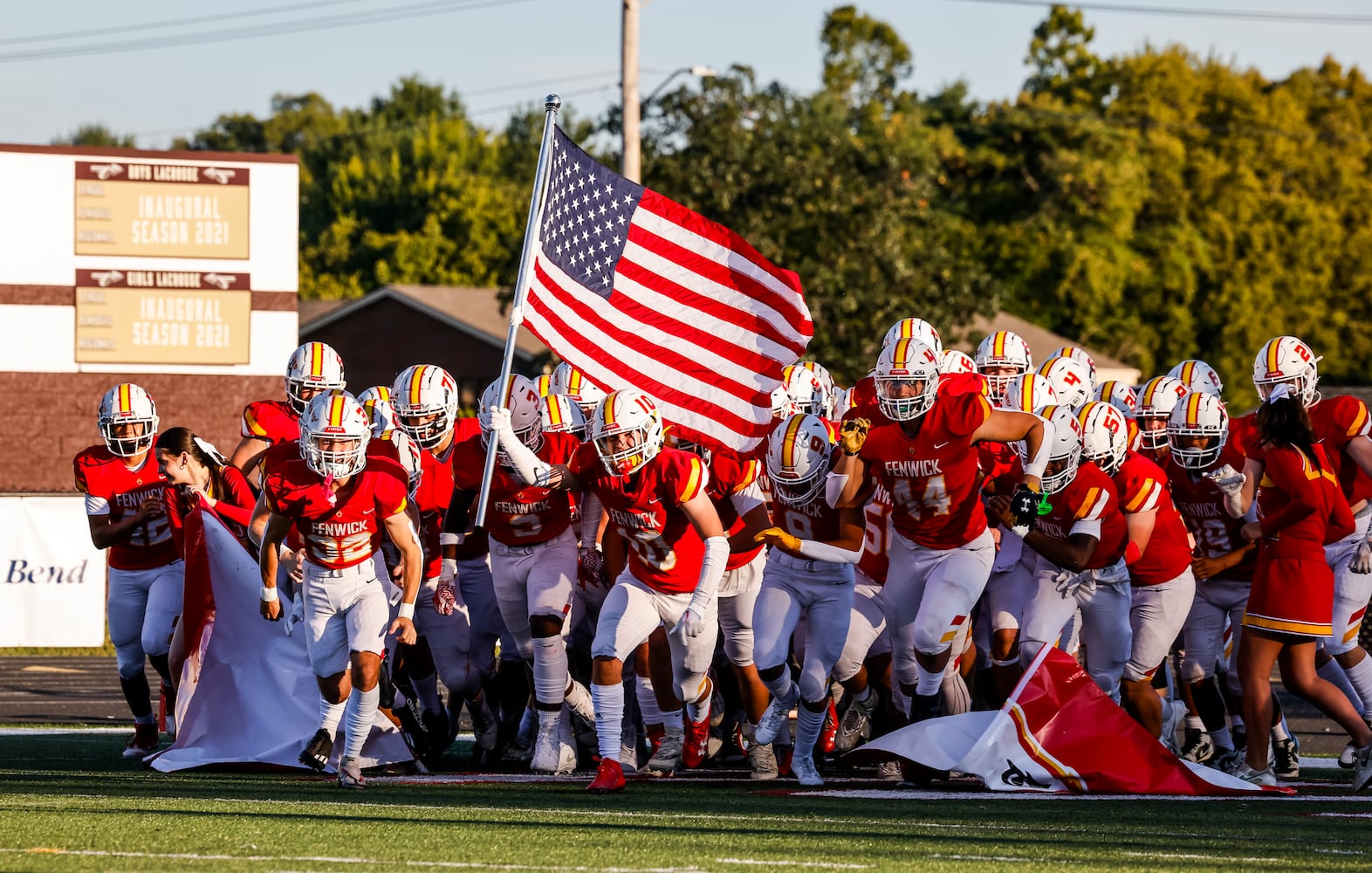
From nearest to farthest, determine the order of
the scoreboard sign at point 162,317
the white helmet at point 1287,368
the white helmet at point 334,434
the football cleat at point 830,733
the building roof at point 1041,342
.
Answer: the white helmet at point 334,434, the white helmet at point 1287,368, the football cleat at point 830,733, the scoreboard sign at point 162,317, the building roof at point 1041,342

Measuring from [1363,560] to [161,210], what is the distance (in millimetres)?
14435

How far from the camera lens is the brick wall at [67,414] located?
20234 millimetres

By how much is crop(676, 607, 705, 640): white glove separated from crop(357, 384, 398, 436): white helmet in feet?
7.26

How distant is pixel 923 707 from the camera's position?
9.27 metres

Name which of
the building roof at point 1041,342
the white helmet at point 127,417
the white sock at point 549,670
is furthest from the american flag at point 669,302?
the building roof at point 1041,342

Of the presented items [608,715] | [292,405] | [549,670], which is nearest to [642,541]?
[608,715]

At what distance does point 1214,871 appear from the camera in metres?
6.13

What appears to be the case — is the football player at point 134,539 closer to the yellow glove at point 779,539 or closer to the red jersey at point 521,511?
the red jersey at point 521,511

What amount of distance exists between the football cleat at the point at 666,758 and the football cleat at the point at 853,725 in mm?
1220

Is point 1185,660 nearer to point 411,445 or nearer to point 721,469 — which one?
point 721,469

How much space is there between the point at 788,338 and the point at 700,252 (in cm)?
66

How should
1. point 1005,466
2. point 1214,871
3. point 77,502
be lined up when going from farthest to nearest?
point 77,502 < point 1005,466 < point 1214,871

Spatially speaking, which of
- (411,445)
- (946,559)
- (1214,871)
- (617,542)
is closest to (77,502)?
(411,445)

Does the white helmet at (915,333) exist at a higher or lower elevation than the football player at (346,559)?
higher
